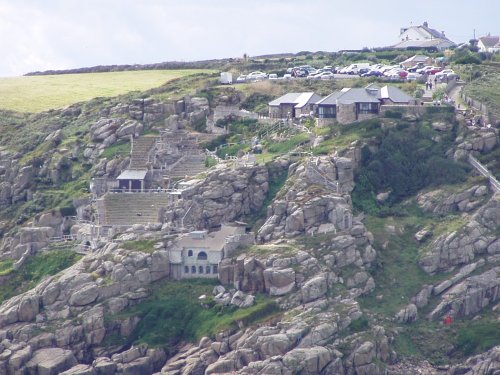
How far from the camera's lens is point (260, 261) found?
5022 inches

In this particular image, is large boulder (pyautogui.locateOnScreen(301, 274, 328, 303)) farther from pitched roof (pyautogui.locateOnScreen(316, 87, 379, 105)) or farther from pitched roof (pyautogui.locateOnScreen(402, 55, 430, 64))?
pitched roof (pyautogui.locateOnScreen(402, 55, 430, 64))

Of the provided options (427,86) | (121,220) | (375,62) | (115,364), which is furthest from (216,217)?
(375,62)

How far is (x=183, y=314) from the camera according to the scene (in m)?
128

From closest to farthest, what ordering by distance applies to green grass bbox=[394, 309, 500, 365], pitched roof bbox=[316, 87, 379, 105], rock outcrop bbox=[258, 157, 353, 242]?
green grass bbox=[394, 309, 500, 365] < rock outcrop bbox=[258, 157, 353, 242] < pitched roof bbox=[316, 87, 379, 105]

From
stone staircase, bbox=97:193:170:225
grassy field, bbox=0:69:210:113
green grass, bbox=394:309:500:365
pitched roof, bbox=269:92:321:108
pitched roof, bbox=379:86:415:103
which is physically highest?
pitched roof, bbox=379:86:415:103

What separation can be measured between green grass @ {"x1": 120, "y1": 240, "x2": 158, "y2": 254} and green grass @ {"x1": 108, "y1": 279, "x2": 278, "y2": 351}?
2837 millimetres

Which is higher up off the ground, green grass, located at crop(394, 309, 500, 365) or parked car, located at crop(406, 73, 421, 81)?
parked car, located at crop(406, 73, 421, 81)

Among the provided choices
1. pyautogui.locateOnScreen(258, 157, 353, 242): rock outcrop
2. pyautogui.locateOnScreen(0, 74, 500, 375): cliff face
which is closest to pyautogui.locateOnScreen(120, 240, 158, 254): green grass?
pyautogui.locateOnScreen(0, 74, 500, 375): cliff face

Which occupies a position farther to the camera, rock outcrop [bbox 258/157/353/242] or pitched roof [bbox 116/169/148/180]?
pitched roof [bbox 116/169/148/180]

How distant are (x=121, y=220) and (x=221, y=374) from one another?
24.5 metres

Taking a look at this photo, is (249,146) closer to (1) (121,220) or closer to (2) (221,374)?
(1) (121,220)

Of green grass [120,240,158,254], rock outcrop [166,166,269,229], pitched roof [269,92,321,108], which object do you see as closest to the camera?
green grass [120,240,158,254]

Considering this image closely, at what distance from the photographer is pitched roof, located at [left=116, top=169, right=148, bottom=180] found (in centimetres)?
14612

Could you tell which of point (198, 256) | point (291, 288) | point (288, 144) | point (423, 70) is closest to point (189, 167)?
point (288, 144)
